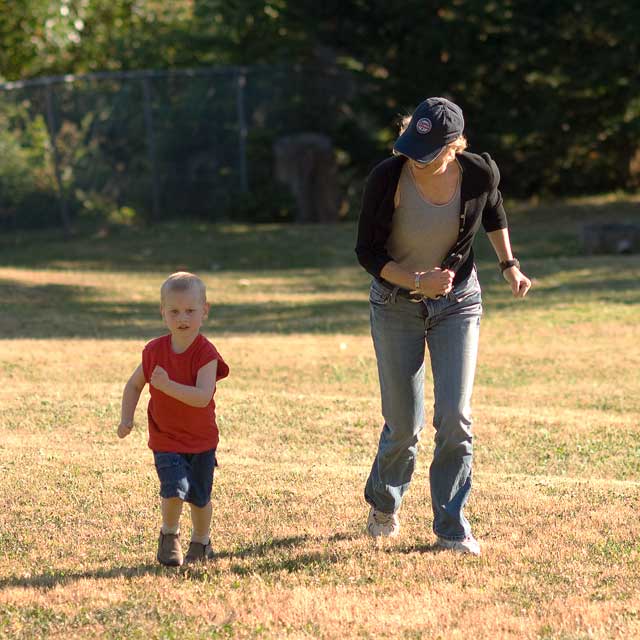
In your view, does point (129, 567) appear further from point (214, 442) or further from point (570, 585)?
point (570, 585)

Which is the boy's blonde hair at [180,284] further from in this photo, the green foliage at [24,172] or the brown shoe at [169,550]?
the green foliage at [24,172]

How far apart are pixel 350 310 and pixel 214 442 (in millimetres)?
8739

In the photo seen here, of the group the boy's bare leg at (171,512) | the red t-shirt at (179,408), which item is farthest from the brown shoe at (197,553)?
the red t-shirt at (179,408)

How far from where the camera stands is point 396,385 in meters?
5.30

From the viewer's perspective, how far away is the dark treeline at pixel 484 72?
2116 centimetres

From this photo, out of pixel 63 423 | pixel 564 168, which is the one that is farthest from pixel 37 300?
pixel 564 168

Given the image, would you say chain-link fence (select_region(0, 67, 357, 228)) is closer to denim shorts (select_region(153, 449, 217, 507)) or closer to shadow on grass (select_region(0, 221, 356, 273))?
shadow on grass (select_region(0, 221, 356, 273))

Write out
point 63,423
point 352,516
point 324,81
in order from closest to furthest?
point 352,516
point 63,423
point 324,81

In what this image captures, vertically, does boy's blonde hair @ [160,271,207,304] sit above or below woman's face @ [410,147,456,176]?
below

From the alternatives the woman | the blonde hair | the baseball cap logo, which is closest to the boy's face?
the woman

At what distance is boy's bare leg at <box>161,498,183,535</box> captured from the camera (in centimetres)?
512

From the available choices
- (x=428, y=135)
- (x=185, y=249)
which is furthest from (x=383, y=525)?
(x=185, y=249)

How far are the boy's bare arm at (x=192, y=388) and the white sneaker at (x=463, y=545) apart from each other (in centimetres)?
129

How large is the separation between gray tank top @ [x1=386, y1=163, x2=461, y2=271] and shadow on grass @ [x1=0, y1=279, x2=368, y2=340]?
716 cm
